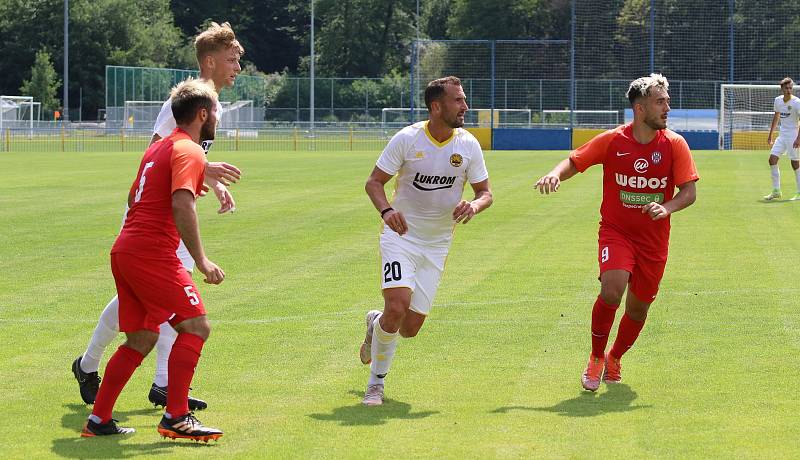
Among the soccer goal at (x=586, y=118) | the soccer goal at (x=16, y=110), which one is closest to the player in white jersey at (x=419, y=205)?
the soccer goal at (x=586, y=118)

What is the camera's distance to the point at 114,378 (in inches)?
258

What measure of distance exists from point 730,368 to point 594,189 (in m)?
18.2

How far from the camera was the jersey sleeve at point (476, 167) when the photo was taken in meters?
7.90

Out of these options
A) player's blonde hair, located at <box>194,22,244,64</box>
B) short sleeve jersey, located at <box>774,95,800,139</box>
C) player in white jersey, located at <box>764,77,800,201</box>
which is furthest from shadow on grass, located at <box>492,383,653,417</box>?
short sleeve jersey, located at <box>774,95,800,139</box>

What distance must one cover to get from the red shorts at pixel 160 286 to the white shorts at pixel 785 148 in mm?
18593

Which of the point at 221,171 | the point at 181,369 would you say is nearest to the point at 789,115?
the point at 221,171

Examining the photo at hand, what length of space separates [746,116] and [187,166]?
4817cm

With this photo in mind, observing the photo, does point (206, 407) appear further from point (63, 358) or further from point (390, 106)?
point (390, 106)

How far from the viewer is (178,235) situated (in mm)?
6527

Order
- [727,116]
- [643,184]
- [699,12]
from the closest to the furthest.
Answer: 1. [643,184]
2. [727,116]
3. [699,12]

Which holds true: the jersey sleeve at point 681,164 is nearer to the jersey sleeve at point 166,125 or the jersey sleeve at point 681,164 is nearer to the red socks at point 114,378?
the jersey sleeve at point 166,125

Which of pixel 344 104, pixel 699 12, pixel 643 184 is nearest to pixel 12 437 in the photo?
pixel 643 184

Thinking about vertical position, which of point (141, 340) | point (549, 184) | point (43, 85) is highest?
point (43, 85)

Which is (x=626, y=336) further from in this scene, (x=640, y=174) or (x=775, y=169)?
(x=775, y=169)
